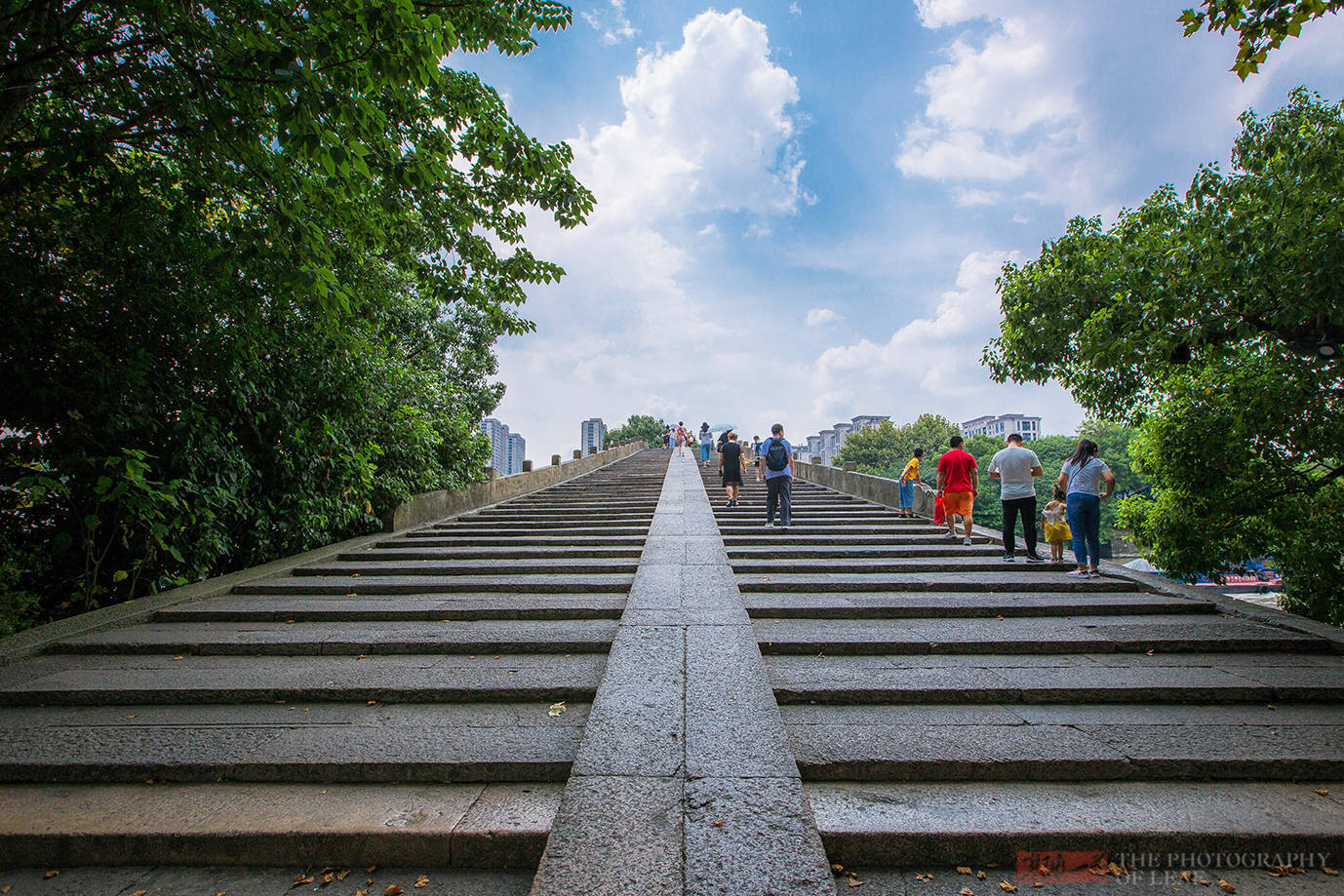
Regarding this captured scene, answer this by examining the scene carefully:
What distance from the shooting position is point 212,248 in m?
5.21

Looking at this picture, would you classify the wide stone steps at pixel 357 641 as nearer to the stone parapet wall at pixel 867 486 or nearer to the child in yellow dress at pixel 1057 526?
the child in yellow dress at pixel 1057 526

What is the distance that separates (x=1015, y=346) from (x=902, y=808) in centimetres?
1210

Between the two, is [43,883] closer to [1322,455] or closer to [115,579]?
[115,579]

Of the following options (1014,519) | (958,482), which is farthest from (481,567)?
(958,482)

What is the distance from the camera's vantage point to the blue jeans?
6141 millimetres

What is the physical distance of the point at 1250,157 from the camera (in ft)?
34.8

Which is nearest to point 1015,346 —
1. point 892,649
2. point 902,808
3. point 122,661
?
point 892,649

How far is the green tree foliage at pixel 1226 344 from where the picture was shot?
715 cm

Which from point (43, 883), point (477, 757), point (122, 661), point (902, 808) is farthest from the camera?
point (122, 661)

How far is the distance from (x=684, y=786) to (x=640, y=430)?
76.6 metres

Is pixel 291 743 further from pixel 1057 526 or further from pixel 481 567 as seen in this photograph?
pixel 1057 526

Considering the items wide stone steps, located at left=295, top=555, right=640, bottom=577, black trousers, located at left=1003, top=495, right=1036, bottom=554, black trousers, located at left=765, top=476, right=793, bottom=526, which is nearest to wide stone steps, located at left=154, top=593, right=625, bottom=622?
wide stone steps, located at left=295, top=555, right=640, bottom=577

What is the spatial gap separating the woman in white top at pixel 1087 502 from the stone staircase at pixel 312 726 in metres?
4.55

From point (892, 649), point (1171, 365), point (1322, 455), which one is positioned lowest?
point (892, 649)
